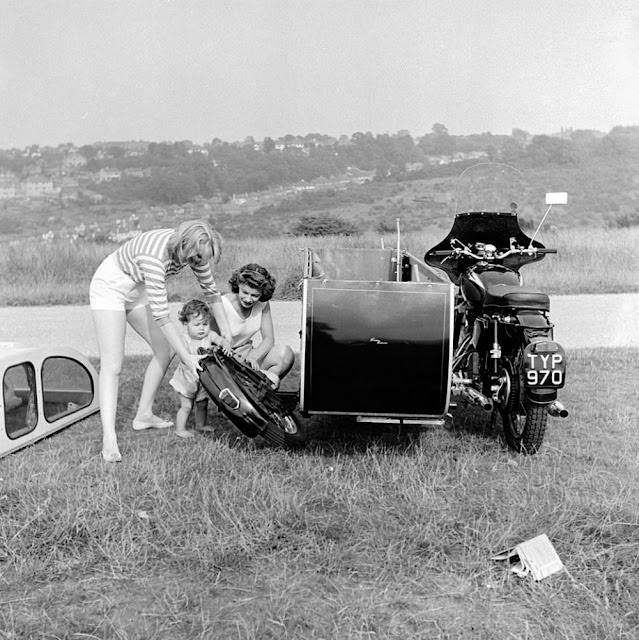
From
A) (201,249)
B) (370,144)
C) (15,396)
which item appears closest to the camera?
(201,249)

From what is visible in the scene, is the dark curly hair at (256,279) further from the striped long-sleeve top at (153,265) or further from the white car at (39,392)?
the white car at (39,392)

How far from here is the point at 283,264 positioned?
12.6 metres

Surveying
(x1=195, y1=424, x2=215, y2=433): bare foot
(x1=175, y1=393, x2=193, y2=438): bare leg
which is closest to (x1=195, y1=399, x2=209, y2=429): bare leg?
(x1=195, y1=424, x2=215, y2=433): bare foot

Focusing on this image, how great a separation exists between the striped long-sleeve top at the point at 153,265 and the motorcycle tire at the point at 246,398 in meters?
0.40

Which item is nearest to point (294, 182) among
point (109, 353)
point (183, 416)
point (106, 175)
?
point (106, 175)

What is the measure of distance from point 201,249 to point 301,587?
201 centimetres

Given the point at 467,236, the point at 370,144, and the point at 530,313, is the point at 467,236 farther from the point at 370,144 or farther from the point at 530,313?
the point at 370,144

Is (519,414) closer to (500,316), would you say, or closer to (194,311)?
(500,316)

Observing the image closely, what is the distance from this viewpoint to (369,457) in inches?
166

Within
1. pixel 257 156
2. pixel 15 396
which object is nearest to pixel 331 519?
pixel 15 396

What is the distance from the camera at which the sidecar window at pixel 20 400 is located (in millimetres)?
4492

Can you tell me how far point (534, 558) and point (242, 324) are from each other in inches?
101

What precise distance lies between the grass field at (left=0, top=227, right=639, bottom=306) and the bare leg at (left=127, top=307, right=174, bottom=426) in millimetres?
5951

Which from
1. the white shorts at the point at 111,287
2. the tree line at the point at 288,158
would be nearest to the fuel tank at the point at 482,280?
the white shorts at the point at 111,287
